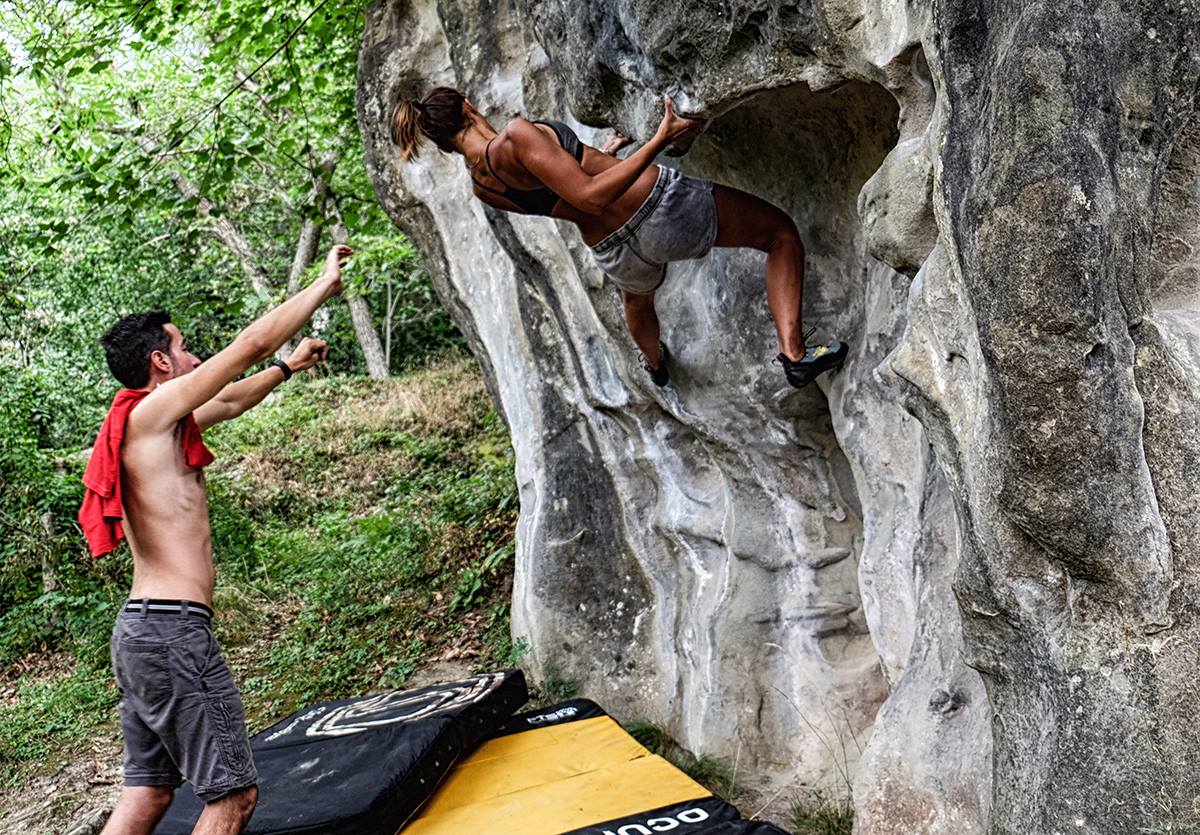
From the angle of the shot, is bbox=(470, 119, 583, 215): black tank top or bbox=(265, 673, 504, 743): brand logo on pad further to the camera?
bbox=(265, 673, 504, 743): brand logo on pad

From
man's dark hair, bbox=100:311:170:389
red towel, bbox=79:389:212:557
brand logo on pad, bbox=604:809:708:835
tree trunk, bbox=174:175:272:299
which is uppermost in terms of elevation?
tree trunk, bbox=174:175:272:299

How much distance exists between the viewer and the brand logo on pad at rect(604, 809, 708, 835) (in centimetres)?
428

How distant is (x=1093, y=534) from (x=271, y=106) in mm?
7603

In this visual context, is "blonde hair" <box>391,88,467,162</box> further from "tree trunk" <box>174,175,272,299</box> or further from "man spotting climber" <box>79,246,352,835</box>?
"tree trunk" <box>174,175,272,299</box>

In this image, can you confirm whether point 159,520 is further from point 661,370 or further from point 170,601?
point 661,370

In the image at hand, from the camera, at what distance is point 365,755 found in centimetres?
495

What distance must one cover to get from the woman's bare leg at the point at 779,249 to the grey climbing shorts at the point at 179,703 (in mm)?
2583

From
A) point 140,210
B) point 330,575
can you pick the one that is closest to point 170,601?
point 330,575

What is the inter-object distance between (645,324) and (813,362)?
3.67 ft

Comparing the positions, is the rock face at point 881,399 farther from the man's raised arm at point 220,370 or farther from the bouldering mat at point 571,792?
the man's raised arm at point 220,370

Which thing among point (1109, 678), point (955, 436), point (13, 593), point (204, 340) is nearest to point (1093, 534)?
point (1109, 678)

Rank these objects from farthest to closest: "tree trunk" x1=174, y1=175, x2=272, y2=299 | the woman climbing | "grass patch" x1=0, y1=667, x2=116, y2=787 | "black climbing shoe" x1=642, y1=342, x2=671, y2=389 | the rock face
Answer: "tree trunk" x1=174, y1=175, x2=272, y2=299, "grass patch" x1=0, y1=667, x2=116, y2=787, "black climbing shoe" x1=642, y1=342, x2=671, y2=389, the woman climbing, the rock face

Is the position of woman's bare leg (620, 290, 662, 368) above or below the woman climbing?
below

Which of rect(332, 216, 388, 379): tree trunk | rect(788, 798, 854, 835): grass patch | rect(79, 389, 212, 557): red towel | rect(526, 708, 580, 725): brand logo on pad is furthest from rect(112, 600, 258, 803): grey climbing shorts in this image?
rect(332, 216, 388, 379): tree trunk
